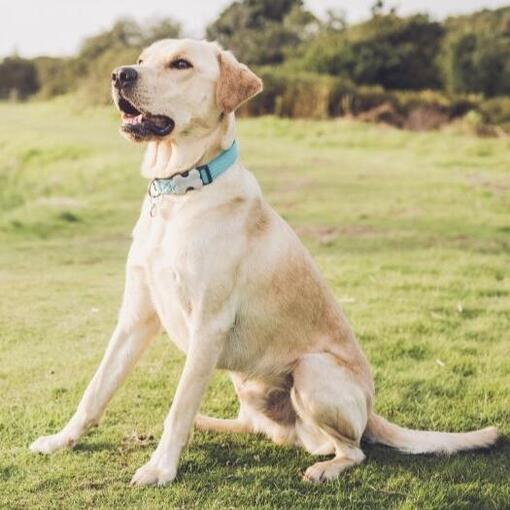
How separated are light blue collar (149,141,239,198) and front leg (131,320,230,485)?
0.68m

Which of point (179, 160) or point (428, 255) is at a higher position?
point (179, 160)

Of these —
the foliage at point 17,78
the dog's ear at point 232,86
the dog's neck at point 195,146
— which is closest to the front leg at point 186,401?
the dog's neck at point 195,146

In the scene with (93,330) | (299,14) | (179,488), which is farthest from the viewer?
(299,14)

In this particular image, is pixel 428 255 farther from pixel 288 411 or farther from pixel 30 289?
pixel 288 411

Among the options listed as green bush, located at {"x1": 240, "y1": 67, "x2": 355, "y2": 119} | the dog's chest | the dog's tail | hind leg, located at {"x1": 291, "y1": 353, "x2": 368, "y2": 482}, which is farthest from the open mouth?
green bush, located at {"x1": 240, "y1": 67, "x2": 355, "y2": 119}

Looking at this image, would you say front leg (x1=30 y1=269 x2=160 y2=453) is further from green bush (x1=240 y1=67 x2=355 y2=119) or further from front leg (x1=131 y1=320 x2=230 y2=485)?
green bush (x1=240 y1=67 x2=355 y2=119)

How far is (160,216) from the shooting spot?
4172 mm

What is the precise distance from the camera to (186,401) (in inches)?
161

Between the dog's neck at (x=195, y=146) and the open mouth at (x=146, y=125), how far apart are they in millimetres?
81

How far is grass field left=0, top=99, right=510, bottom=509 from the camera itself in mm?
4090

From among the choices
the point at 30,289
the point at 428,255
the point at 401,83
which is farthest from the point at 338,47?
the point at 30,289

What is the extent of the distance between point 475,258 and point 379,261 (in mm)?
1135

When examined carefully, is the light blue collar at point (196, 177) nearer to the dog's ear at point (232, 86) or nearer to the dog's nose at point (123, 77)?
the dog's ear at point (232, 86)

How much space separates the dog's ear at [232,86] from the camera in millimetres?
4145
